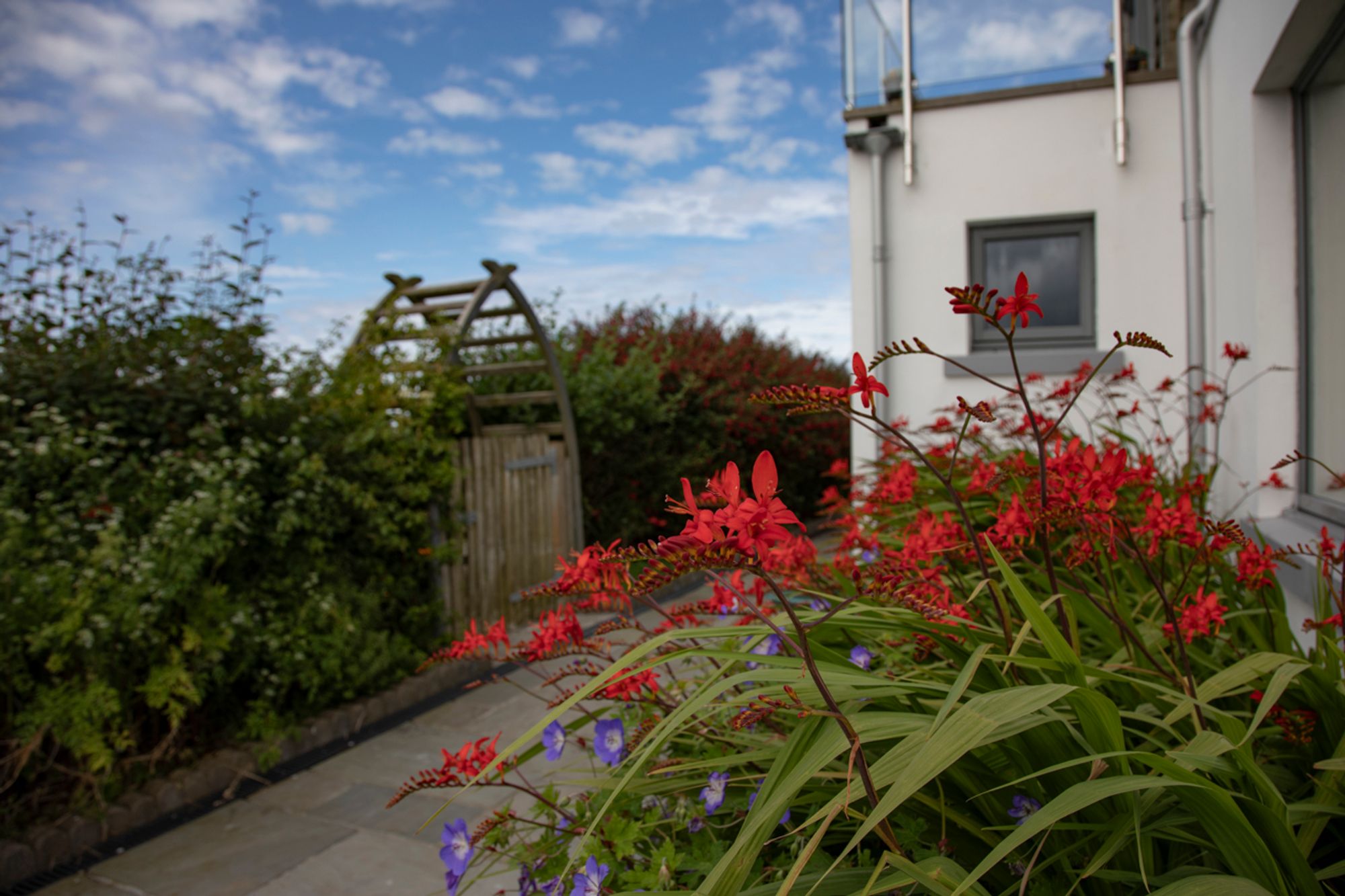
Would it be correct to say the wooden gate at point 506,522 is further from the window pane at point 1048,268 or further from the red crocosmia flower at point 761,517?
the red crocosmia flower at point 761,517

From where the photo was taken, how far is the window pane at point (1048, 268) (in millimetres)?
5379

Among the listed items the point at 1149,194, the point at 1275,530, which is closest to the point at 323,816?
the point at 1275,530

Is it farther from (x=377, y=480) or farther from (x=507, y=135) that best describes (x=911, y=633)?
(x=507, y=135)

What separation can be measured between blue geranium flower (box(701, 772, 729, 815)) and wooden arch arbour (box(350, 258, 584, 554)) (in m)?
4.53

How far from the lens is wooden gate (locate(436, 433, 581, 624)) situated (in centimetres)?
549

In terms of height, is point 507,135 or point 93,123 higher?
point 507,135

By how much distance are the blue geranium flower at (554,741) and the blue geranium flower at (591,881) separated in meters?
0.29

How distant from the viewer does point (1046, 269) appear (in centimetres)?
544

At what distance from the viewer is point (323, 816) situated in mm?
3307

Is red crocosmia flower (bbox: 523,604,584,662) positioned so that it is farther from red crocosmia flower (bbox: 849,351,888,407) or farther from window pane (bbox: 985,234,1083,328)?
window pane (bbox: 985,234,1083,328)

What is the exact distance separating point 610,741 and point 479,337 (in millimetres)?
5013

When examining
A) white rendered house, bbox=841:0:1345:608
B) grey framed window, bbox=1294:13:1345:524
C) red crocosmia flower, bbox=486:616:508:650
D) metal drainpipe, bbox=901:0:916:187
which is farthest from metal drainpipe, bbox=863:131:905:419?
red crocosmia flower, bbox=486:616:508:650

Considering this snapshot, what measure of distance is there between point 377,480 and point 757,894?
417 cm

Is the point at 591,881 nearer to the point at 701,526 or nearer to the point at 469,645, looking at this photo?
the point at 469,645
